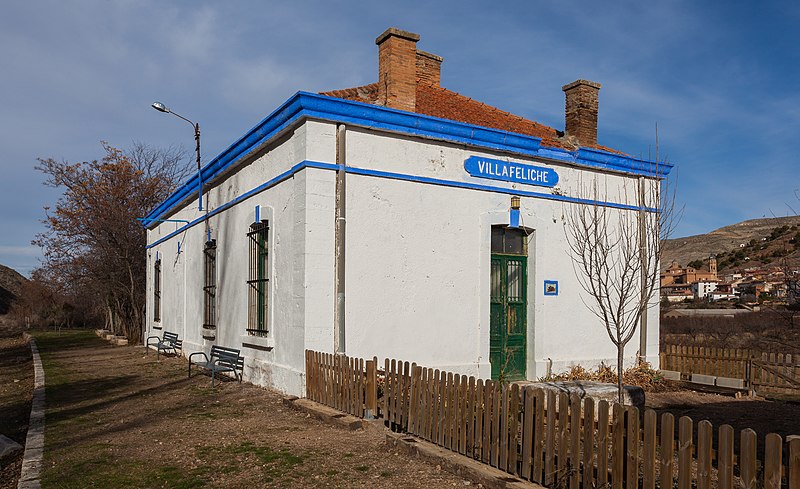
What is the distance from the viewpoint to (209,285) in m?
14.3

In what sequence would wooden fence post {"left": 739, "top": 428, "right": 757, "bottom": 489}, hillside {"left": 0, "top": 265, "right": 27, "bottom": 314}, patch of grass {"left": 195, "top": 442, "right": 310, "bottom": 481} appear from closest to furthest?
wooden fence post {"left": 739, "top": 428, "right": 757, "bottom": 489} < patch of grass {"left": 195, "top": 442, "right": 310, "bottom": 481} < hillside {"left": 0, "top": 265, "right": 27, "bottom": 314}

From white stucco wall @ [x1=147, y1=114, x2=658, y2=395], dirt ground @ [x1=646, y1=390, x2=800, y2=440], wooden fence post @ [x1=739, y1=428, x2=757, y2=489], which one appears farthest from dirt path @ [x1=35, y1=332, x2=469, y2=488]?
dirt ground @ [x1=646, y1=390, x2=800, y2=440]

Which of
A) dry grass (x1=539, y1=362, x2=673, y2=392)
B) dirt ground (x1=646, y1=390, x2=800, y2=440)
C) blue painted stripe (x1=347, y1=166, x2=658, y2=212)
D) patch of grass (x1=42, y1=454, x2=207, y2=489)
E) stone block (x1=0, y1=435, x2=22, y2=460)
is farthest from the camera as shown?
dry grass (x1=539, y1=362, x2=673, y2=392)

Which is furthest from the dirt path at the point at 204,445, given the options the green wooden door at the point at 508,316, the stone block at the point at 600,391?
the green wooden door at the point at 508,316

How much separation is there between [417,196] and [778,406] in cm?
710

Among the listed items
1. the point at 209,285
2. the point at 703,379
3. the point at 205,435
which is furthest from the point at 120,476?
the point at 703,379

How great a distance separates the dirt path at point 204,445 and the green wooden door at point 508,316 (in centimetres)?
413

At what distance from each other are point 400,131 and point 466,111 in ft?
12.4

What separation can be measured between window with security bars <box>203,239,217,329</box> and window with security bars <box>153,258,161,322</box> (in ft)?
22.7

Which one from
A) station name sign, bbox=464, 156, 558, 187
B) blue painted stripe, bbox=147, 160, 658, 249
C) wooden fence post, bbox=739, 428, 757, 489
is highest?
station name sign, bbox=464, 156, 558, 187

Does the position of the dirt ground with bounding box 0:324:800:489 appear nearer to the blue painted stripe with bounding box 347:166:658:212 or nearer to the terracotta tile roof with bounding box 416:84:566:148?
the blue painted stripe with bounding box 347:166:658:212

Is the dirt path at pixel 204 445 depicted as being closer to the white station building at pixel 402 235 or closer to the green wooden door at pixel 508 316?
the white station building at pixel 402 235

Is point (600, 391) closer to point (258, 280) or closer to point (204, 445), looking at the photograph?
point (204, 445)

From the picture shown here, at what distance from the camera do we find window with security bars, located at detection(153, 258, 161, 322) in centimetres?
2060
